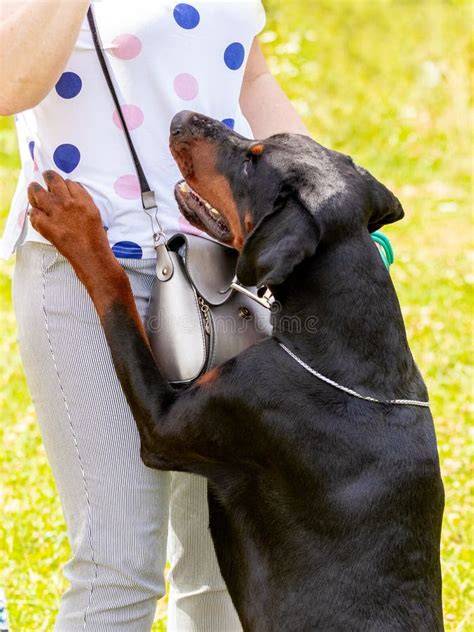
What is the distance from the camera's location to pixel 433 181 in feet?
31.3

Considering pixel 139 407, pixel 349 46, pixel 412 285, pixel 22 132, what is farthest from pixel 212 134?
pixel 349 46

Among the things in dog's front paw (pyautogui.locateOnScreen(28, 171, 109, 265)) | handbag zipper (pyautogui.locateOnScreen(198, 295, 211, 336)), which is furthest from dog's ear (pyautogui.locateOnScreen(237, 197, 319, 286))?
dog's front paw (pyautogui.locateOnScreen(28, 171, 109, 265))

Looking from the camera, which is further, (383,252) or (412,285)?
(412,285)

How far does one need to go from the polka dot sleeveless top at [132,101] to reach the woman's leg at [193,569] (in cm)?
69

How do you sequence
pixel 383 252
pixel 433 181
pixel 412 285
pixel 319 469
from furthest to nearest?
pixel 433 181
pixel 412 285
pixel 383 252
pixel 319 469

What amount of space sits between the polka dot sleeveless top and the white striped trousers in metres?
0.13

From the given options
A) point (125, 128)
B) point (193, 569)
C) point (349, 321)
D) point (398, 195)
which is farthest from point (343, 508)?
point (398, 195)

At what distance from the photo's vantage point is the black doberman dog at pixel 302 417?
251cm

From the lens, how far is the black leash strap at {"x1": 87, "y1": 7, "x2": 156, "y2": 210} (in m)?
2.46

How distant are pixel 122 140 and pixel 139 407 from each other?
0.63 meters

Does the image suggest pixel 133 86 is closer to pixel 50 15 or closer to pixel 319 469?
pixel 50 15

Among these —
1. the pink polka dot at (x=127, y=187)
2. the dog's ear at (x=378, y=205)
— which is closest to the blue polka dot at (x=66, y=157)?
the pink polka dot at (x=127, y=187)

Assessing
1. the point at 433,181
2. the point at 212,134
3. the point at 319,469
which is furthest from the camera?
the point at 433,181

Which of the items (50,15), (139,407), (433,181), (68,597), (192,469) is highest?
(50,15)
